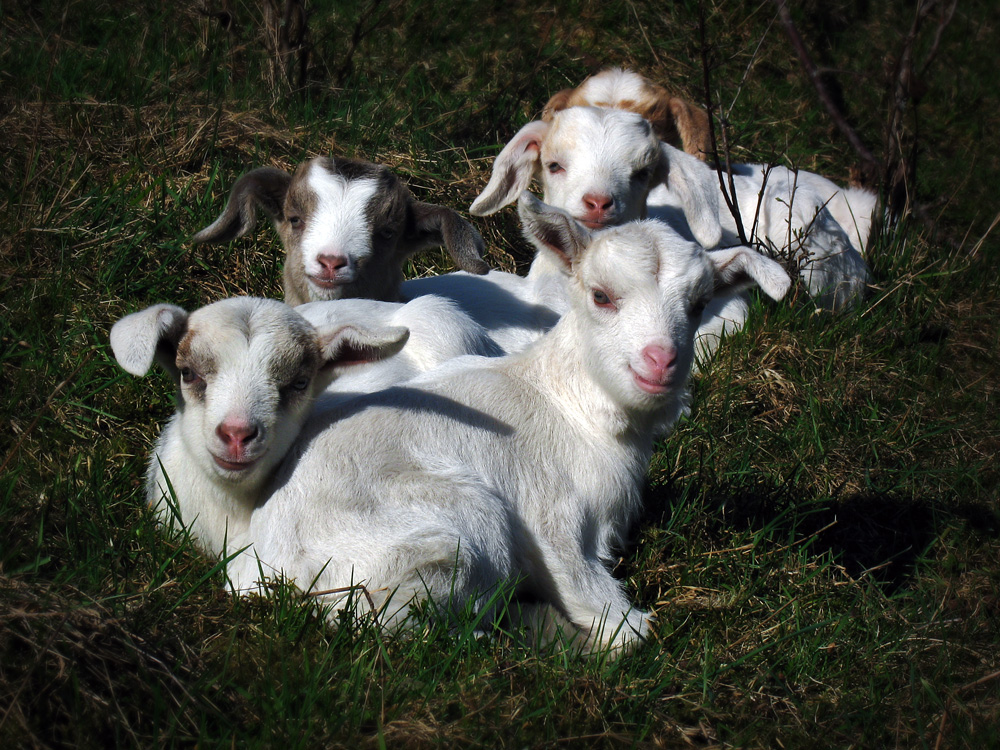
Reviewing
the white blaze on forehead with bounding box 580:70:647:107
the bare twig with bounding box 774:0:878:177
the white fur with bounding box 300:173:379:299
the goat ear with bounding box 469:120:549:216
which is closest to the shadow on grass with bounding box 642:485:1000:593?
the white fur with bounding box 300:173:379:299

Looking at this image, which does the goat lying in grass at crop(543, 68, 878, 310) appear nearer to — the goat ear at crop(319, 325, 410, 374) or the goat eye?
the goat eye

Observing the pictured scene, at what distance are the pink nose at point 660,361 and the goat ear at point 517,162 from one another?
2.80 metres

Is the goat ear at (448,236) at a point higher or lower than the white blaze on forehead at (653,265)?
lower

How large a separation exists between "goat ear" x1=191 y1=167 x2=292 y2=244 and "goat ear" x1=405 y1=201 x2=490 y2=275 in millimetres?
672

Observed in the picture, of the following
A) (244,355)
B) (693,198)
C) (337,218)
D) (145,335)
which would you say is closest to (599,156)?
(693,198)

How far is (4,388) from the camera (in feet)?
14.5

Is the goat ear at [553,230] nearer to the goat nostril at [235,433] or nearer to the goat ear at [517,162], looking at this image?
the goat nostril at [235,433]

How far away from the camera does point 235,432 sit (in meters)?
3.23

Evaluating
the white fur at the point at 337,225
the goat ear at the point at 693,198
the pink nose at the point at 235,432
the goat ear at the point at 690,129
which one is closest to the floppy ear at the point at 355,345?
the pink nose at the point at 235,432

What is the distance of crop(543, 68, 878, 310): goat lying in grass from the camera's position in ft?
20.1

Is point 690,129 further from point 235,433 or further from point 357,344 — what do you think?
point 235,433

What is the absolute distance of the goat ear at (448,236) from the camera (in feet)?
17.6

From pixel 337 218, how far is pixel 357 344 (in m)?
1.73

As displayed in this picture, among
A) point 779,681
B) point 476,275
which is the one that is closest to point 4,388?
point 476,275
